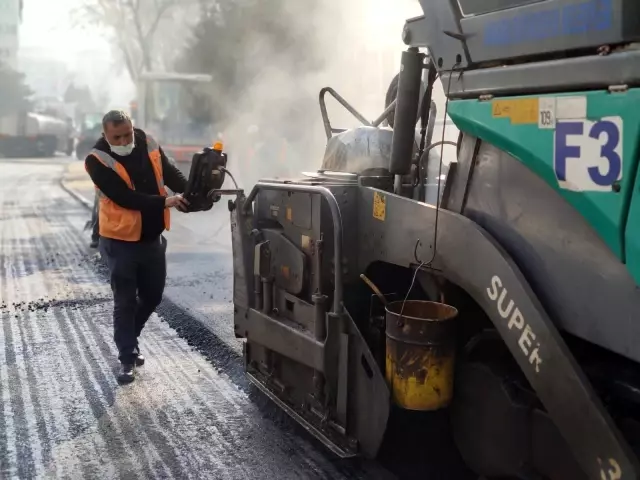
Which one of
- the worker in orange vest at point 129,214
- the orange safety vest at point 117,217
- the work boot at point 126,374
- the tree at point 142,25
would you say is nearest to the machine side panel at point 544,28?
the worker in orange vest at point 129,214

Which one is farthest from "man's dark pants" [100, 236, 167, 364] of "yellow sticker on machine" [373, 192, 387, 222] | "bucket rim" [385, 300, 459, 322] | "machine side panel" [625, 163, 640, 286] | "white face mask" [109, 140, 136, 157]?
"machine side panel" [625, 163, 640, 286]

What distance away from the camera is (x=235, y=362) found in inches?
190

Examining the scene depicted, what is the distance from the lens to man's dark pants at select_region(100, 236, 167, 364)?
446 cm

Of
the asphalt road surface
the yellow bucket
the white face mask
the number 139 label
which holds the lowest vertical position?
the asphalt road surface

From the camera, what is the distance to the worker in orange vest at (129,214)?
4324 millimetres

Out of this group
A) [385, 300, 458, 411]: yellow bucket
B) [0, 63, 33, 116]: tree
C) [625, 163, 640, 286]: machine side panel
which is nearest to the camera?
Result: [625, 163, 640, 286]: machine side panel

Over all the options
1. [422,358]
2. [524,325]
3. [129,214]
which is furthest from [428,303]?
[129,214]

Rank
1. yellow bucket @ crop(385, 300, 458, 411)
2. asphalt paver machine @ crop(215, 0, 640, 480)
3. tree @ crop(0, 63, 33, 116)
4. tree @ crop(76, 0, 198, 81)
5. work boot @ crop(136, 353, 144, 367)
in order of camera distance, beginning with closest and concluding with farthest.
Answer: asphalt paver machine @ crop(215, 0, 640, 480)
yellow bucket @ crop(385, 300, 458, 411)
work boot @ crop(136, 353, 144, 367)
tree @ crop(76, 0, 198, 81)
tree @ crop(0, 63, 33, 116)

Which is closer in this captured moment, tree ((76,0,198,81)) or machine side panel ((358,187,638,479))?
machine side panel ((358,187,638,479))

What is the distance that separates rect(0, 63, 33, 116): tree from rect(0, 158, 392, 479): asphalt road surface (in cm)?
4258

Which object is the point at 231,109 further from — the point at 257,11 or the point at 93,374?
the point at 93,374

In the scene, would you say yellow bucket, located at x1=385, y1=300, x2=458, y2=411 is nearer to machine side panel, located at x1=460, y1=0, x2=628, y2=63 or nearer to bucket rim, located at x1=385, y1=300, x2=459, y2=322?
bucket rim, located at x1=385, y1=300, x2=459, y2=322

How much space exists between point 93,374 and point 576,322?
340cm

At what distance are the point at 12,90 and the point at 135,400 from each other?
154 ft
